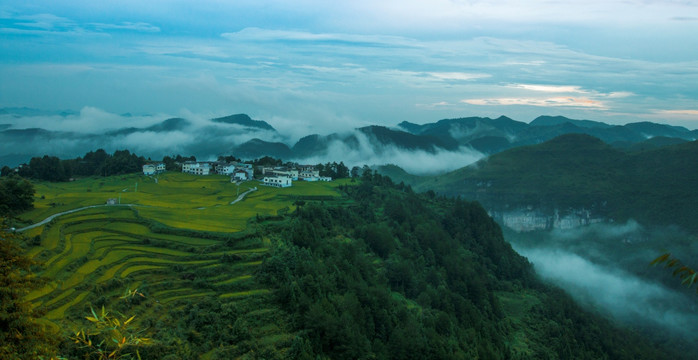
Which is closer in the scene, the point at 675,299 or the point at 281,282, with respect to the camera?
the point at 281,282

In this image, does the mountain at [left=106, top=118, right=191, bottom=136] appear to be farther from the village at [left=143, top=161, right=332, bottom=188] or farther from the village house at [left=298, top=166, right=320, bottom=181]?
the village house at [left=298, top=166, right=320, bottom=181]

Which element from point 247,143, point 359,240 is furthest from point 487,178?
point 359,240

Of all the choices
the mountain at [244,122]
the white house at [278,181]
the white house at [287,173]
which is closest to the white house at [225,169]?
the white house at [287,173]

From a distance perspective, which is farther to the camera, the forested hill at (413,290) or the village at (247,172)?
the village at (247,172)

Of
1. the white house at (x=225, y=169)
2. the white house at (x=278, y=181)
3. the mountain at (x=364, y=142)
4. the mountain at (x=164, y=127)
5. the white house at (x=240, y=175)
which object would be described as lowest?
the white house at (x=278, y=181)

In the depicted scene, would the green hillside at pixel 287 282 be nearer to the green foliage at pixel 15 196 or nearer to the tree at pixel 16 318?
the green foliage at pixel 15 196

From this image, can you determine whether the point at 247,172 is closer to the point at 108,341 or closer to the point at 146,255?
the point at 146,255

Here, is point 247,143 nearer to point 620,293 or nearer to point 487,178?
point 487,178
